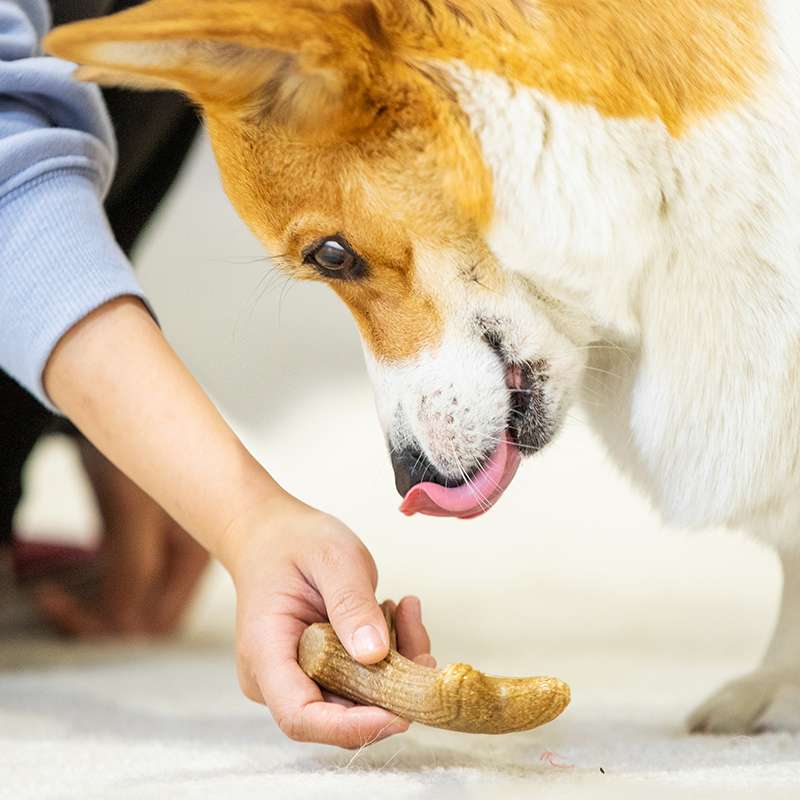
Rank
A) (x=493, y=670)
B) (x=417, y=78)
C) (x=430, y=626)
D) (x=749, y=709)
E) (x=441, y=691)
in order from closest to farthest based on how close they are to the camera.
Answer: (x=441, y=691), (x=417, y=78), (x=749, y=709), (x=493, y=670), (x=430, y=626)

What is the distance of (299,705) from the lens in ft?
2.86

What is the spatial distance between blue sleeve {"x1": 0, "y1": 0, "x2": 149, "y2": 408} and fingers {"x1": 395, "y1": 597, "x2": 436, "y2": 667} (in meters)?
0.37

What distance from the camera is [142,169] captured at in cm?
168

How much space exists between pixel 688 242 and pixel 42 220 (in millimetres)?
541

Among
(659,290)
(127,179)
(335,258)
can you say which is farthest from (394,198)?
(127,179)

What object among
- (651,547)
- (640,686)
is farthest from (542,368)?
(651,547)

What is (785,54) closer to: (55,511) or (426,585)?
(426,585)

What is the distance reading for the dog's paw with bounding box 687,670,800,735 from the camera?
1086 millimetres

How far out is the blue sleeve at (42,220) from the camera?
1.10 meters

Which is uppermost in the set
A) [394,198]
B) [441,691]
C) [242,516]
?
[394,198]

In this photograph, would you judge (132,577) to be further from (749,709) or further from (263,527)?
(749,709)

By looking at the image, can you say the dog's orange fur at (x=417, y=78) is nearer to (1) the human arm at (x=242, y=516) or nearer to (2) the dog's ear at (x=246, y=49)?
(2) the dog's ear at (x=246, y=49)

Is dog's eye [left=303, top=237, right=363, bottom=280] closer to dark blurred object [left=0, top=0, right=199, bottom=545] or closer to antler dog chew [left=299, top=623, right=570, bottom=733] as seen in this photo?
antler dog chew [left=299, top=623, right=570, bottom=733]

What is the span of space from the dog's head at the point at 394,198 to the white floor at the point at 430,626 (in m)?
0.24
